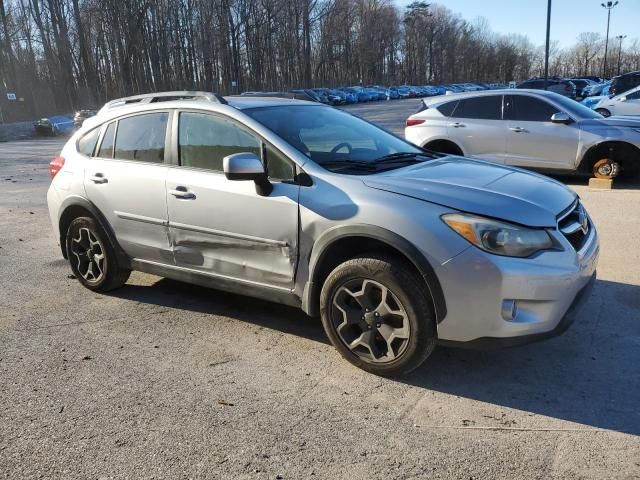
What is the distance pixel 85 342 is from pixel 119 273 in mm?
942

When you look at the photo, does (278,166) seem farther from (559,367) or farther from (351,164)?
(559,367)

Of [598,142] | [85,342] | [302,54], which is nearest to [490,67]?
[302,54]

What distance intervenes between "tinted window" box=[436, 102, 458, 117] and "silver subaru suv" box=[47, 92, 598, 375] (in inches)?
230

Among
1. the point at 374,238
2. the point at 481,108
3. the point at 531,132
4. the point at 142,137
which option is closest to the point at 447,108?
the point at 481,108

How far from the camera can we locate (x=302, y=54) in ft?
258

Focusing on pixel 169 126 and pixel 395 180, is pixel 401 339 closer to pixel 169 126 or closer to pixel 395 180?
pixel 395 180

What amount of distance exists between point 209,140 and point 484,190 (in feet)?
6.69

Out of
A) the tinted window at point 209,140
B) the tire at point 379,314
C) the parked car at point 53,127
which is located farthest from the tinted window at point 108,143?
the parked car at point 53,127

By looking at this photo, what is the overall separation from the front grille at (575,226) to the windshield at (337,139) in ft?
3.75

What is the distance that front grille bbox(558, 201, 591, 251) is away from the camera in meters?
3.35

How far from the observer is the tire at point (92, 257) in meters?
4.85

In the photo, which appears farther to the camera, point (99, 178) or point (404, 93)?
point (404, 93)

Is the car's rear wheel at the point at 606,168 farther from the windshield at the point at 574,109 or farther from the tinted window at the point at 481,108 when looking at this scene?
the tinted window at the point at 481,108

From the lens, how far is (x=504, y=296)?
9.93 feet
